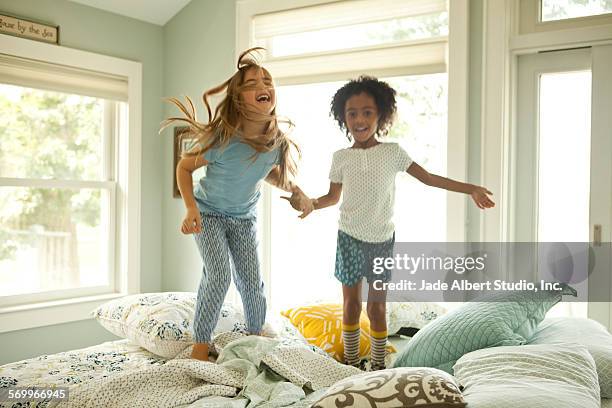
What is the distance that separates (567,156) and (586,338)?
3.77ft

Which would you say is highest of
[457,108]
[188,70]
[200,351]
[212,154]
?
[188,70]

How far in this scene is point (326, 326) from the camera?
232 cm

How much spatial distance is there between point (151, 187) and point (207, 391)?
2395mm

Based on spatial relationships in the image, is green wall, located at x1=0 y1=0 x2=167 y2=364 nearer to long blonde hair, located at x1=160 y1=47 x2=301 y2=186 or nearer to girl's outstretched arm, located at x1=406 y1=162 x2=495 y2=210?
long blonde hair, located at x1=160 y1=47 x2=301 y2=186

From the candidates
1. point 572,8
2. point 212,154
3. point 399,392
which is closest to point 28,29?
point 212,154

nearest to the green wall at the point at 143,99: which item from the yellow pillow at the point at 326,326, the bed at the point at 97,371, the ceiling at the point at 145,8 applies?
the ceiling at the point at 145,8

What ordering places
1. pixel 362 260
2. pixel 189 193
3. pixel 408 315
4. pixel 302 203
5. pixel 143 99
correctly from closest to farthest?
1. pixel 362 260
2. pixel 189 193
3. pixel 302 203
4. pixel 408 315
5. pixel 143 99

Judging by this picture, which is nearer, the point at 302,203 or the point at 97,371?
the point at 97,371

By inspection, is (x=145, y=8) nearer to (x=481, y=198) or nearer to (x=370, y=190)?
(x=370, y=190)

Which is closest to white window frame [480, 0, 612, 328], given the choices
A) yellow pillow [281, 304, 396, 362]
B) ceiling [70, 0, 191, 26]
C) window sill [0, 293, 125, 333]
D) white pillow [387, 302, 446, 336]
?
white pillow [387, 302, 446, 336]

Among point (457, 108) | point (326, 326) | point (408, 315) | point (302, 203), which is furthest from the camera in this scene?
point (457, 108)

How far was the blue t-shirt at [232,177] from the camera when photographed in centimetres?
203

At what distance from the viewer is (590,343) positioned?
5.89 ft

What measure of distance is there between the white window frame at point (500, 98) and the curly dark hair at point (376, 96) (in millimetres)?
1013
